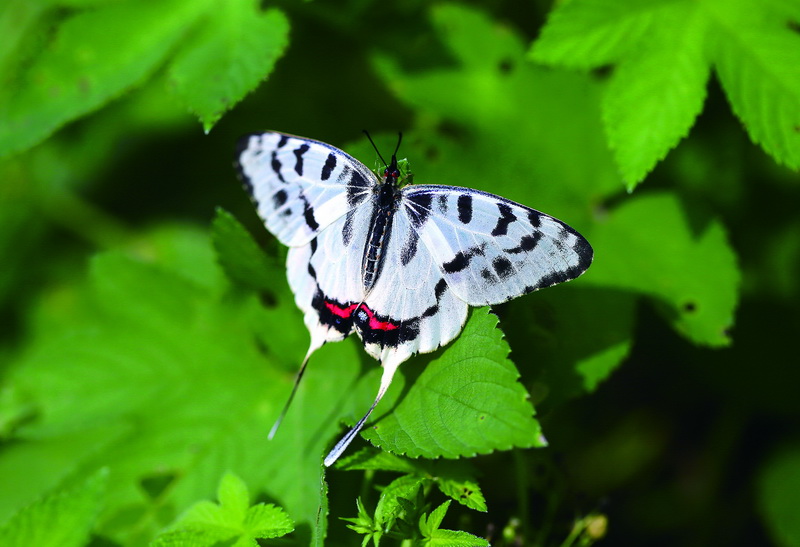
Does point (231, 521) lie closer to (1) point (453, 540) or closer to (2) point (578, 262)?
(1) point (453, 540)

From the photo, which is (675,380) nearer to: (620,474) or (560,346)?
(620,474)

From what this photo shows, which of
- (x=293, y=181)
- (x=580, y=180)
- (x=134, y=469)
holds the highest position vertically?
(x=580, y=180)

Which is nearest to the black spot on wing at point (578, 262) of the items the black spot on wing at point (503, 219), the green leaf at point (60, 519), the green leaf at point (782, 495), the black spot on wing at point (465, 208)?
the black spot on wing at point (503, 219)

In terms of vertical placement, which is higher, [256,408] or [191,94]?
[191,94]

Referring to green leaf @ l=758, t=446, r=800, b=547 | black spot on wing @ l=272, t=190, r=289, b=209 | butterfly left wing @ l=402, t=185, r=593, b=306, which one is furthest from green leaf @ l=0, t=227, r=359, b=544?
A: green leaf @ l=758, t=446, r=800, b=547

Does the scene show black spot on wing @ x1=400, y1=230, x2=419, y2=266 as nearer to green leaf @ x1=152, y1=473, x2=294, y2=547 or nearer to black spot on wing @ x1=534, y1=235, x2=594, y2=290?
black spot on wing @ x1=534, y1=235, x2=594, y2=290

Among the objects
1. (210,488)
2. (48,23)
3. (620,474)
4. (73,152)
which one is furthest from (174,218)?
(620,474)

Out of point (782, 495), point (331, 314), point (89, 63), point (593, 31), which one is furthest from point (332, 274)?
point (782, 495)
